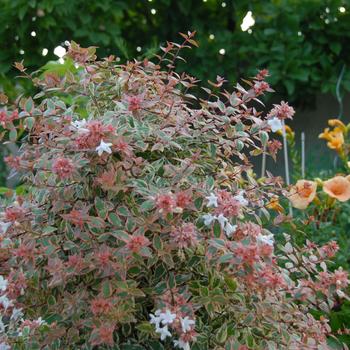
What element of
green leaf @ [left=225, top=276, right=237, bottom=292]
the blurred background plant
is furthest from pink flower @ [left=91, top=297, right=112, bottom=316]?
the blurred background plant

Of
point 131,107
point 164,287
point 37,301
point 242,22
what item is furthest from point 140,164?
point 242,22

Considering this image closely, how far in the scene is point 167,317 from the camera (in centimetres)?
134

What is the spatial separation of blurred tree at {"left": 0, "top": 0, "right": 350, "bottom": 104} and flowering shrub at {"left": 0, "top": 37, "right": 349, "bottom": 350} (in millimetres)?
2096

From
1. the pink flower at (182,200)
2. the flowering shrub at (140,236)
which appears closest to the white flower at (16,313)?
the flowering shrub at (140,236)

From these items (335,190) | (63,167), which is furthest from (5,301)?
(335,190)

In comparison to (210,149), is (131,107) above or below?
above

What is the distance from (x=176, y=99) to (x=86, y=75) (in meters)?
0.25

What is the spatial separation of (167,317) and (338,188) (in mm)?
1476

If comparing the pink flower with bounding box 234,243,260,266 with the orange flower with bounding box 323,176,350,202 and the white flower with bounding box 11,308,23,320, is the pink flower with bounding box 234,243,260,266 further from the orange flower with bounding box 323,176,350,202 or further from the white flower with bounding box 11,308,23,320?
the orange flower with bounding box 323,176,350,202

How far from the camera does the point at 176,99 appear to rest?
1.77 m

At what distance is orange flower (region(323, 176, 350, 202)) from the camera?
2592mm

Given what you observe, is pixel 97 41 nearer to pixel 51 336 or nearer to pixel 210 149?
pixel 210 149

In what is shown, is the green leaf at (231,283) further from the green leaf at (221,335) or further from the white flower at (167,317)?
the white flower at (167,317)

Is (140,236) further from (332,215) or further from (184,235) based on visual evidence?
(332,215)
